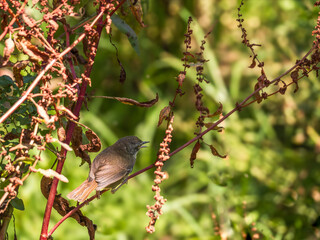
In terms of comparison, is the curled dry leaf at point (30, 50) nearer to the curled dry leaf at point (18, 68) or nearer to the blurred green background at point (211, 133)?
the curled dry leaf at point (18, 68)

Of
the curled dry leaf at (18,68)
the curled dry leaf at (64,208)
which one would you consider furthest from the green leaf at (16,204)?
the curled dry leaf at (18,68)

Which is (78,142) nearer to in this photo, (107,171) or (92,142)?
(92,142)

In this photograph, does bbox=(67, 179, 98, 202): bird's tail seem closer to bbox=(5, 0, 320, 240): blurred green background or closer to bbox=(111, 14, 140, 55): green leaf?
bbox=(111, 14, 140, 55): green leaf

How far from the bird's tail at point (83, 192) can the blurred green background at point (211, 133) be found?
99 centimetres

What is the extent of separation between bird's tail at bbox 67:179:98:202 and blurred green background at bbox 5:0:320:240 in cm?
99

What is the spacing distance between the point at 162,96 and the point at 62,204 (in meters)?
3.75

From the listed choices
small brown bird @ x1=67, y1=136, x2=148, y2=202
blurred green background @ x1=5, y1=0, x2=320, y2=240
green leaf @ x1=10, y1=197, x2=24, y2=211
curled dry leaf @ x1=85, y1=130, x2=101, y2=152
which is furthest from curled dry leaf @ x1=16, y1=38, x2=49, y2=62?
blurred green background @ x1=5, y1=0, x2=320, y2=240

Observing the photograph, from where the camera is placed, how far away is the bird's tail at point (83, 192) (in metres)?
1.38

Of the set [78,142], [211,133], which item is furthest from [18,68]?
[211,133]

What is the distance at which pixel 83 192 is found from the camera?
4.66ft

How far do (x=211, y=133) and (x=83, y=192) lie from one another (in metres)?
2.79

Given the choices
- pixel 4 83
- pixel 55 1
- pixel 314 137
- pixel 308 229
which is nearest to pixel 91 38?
pixel 55 1

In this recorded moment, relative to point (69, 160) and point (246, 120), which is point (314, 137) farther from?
point (69, 160)

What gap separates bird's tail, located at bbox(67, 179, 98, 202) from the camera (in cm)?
138
